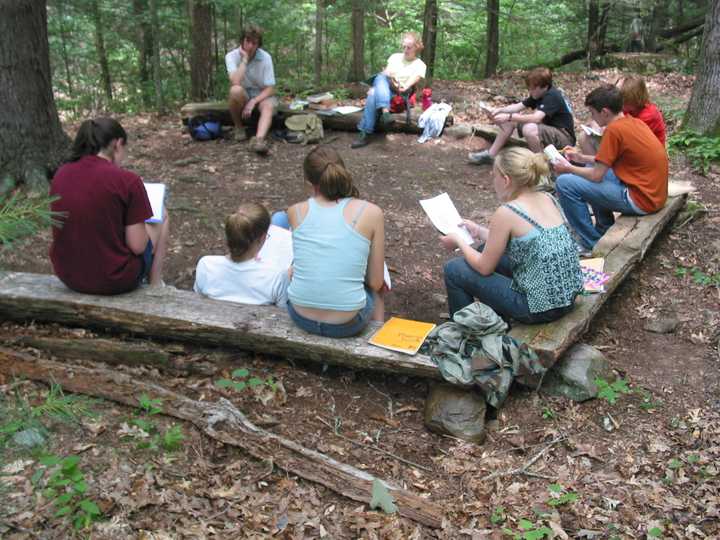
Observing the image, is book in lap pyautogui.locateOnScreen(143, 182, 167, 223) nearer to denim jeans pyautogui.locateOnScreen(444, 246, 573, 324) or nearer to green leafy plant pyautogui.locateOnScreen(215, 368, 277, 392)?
green leafy plant pyautogui.locateOnScreen(215, 368, 277, 392)

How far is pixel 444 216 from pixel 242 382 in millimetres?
1592

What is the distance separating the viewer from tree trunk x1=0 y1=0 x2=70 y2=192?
527 centimetres

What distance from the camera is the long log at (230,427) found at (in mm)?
2686

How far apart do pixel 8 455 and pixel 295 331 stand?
1.51 meters

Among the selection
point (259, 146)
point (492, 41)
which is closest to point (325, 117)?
point (259, 146)

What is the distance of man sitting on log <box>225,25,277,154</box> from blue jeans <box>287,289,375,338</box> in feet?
13.5

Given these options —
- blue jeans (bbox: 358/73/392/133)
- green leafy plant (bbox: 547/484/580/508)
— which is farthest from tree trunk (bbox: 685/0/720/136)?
green leafy plant (bbox: 547/484/580/508)

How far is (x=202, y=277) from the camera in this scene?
3783 millimetres

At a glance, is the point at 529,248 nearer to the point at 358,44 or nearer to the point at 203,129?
the point at 203,129

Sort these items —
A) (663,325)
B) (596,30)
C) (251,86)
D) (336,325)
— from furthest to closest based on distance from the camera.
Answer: (596,30) → (251,86) → (663,325) → (336,325)

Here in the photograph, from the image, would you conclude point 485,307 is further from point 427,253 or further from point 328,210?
point 427,253

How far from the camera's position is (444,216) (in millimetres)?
3900

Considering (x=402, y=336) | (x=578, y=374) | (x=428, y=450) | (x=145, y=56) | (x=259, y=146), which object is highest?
(x=145, y=56)

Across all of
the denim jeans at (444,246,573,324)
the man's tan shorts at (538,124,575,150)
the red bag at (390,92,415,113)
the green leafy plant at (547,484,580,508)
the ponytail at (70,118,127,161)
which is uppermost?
the ponytail at (70,118,127,161)
